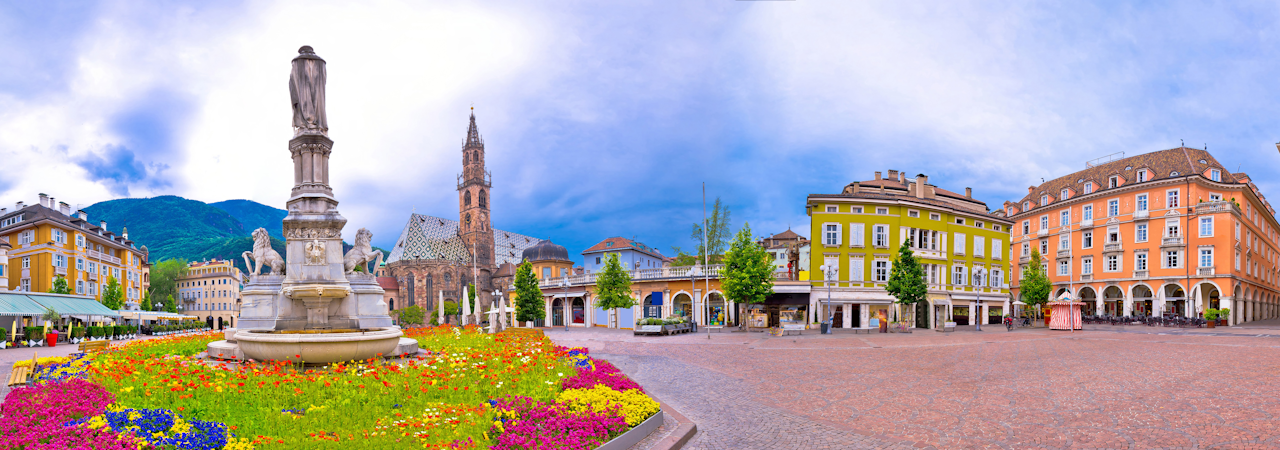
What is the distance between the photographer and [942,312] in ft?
155

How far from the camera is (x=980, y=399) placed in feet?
35.9

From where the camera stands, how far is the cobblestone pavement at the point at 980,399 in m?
8.10

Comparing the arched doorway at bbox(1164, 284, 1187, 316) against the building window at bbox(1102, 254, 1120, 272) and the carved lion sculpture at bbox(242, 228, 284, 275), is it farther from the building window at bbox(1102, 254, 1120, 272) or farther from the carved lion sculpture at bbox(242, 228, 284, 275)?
the carved lion sculpture at bbox(242, 228, 284, 275)

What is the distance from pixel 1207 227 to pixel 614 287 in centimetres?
4607

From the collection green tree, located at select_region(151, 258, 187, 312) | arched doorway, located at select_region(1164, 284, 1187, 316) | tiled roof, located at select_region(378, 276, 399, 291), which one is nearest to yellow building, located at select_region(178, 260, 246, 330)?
green tree, located at select_region(151, 258, 187, 312)

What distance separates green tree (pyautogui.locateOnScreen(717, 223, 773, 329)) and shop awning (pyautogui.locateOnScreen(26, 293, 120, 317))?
36.5 m

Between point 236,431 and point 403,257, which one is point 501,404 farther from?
point 403,257

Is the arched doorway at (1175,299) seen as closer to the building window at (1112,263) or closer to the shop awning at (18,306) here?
the building window at (1112,263)

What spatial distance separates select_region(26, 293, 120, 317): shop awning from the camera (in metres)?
35.1

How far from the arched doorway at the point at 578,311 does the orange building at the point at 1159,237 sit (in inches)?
1568

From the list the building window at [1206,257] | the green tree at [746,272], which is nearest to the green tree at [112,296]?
the green tree at [746,272]

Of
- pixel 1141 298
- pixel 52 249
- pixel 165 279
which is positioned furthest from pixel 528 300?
pixel 165 279

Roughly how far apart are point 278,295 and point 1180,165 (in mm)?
64642

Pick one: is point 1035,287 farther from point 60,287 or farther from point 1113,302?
point 60,287
